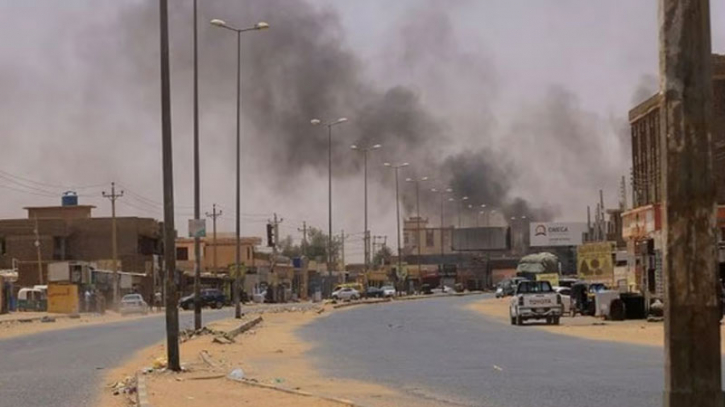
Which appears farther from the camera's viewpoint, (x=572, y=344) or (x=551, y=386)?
(x=572, y=344)

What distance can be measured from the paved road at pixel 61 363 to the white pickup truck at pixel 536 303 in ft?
45.4

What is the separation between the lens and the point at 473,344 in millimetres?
29109

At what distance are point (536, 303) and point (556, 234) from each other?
291 ft

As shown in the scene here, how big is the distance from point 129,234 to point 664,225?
305 feet

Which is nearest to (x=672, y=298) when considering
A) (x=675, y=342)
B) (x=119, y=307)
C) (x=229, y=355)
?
(x=675, y=342)

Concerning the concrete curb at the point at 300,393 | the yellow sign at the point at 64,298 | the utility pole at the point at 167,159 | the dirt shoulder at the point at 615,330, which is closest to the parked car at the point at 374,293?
the yellow sign at the point at 64,298

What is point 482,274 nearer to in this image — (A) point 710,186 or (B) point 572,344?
(B) point 572,344

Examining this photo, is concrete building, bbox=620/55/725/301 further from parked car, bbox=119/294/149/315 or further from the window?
the window

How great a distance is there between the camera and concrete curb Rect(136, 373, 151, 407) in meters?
Answer: 14.2

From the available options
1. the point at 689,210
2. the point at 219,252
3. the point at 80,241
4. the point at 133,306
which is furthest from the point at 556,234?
the point at 689,210

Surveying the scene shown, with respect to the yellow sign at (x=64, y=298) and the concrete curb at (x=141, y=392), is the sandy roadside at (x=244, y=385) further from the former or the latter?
the yellow sign at (x=64, y=298)

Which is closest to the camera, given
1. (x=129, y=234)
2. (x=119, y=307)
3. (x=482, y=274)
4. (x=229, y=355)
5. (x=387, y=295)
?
(x=229, y=355)

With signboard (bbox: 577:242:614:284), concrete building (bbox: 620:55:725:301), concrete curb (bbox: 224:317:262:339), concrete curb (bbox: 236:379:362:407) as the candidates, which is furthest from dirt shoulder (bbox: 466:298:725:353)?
signboard (bbox: 577:242:614:284)

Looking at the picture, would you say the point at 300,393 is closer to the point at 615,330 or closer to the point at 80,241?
the point at 615,330
